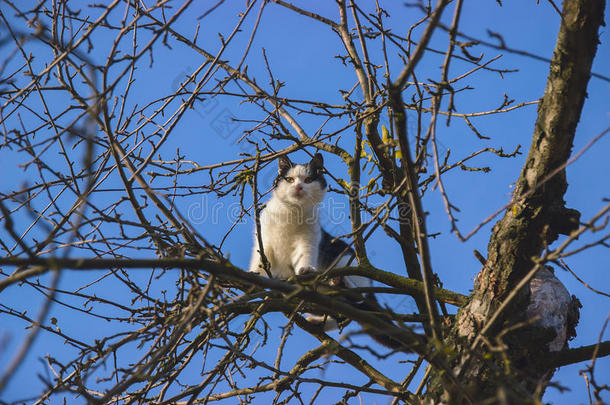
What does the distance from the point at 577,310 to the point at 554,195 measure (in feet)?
2.97

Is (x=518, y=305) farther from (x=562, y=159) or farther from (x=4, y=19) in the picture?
(x=4, y=19)

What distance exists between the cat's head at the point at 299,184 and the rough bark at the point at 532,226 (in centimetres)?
253

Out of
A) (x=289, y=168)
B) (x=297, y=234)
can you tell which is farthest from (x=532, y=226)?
(x=289, y=168)

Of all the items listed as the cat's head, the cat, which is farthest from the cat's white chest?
the cat's head

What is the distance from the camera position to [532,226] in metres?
2.74

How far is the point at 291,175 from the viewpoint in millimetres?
5441

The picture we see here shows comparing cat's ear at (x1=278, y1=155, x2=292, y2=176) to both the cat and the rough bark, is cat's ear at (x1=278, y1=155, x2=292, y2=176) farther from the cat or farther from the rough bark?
the rough bark

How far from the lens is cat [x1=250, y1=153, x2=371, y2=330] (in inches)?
196

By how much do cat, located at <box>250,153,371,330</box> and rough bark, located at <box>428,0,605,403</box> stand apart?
2.13 meters

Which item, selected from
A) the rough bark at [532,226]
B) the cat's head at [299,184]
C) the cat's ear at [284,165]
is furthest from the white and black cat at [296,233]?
the rough bark at [532,226]

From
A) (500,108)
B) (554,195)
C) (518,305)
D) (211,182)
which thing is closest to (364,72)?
(500,108)

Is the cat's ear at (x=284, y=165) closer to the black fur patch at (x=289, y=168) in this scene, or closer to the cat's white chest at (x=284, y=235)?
the black fur patch at (x=289, y=168)

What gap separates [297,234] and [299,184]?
0.50 metres

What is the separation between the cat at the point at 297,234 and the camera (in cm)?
498
